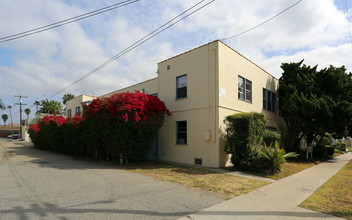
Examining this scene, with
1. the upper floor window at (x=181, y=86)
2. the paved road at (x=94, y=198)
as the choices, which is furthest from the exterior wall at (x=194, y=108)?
the paved road at (x=94, y=198)

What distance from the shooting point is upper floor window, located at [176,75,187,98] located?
499 inches

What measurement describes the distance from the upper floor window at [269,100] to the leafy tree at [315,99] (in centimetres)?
63

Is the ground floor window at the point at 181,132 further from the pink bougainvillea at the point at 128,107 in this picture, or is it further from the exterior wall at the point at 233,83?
the exterior wall at the point at 233,83

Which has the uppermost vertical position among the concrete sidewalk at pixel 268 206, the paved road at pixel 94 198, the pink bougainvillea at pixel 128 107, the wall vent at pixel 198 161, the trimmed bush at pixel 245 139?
the pink bougainvillea at pixel 128 107

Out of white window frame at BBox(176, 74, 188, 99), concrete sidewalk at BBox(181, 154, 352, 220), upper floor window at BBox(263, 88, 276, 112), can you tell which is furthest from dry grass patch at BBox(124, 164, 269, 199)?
upper floor window at BBox(263, 88, 276, 112)

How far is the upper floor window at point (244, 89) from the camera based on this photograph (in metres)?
13.1

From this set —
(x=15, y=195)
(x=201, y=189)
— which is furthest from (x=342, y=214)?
(x=15, y=195)

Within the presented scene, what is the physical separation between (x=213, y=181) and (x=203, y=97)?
4916mm

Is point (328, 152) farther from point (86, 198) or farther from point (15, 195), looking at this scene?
point (15, 195)

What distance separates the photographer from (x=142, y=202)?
529 cm

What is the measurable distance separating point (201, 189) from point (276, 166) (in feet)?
15.6

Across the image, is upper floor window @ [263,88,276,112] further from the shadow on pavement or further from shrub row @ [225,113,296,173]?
the shadow on pavement

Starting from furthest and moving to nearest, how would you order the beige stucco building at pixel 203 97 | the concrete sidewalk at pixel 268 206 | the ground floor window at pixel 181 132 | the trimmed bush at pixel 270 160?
the ground floor window at pixel 181 132 → the beige stucco building at pixel 203 97 → the trimmed bush at pixel 270 160 → the concrete sidewalk at pixel 268 206

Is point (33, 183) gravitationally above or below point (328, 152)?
above
